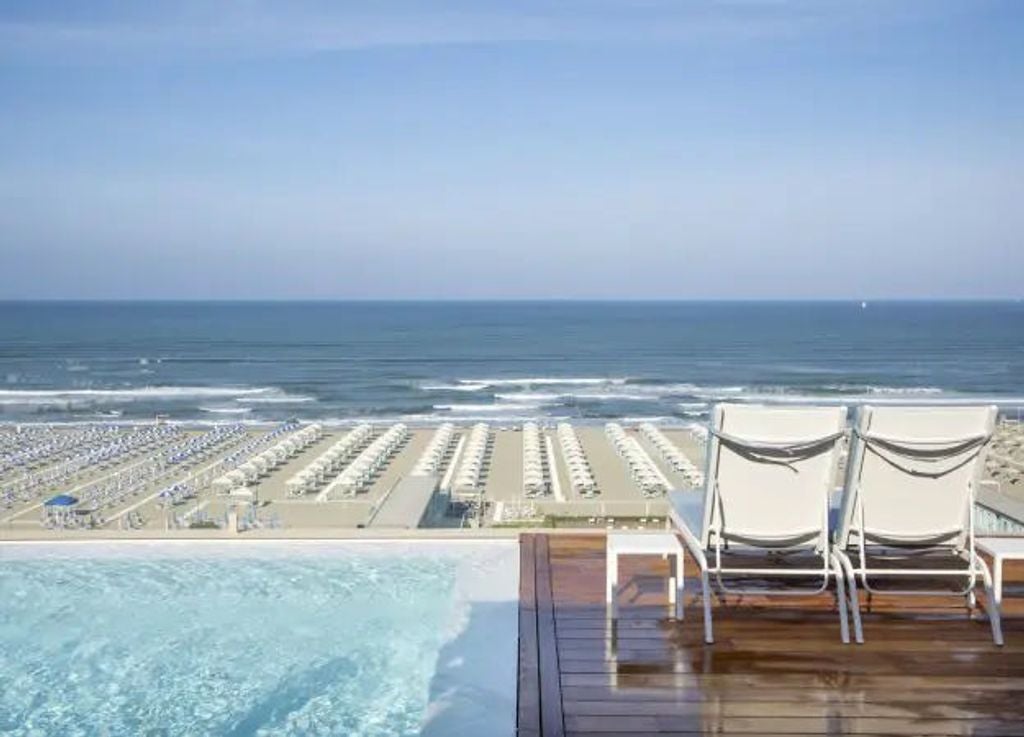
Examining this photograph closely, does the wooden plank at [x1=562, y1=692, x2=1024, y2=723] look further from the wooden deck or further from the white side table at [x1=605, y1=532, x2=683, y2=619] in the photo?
the white side table at [x1=605, y1=532, x2=683, y2=619]

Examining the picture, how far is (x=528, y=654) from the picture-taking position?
2672 mm

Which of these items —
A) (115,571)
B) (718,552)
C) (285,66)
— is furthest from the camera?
(285,66)

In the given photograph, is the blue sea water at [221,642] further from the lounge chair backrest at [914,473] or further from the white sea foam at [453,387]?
the white sea foam at [453,387]

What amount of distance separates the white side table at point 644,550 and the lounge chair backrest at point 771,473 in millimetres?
116

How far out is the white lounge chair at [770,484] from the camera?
2.73 meters

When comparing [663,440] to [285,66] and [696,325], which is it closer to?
[285,66]

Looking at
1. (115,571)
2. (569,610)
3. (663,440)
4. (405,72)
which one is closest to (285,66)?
(405,72)

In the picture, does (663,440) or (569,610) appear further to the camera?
(663,440)

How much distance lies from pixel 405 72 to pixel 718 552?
16610 millimetres

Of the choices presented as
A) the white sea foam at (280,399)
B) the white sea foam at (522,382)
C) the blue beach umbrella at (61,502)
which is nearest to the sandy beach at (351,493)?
the blue beach umbrella at (61,502)

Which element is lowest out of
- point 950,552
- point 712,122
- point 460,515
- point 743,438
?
point 460,515

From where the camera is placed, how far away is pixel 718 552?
2834 mm

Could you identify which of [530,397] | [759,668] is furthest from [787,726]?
[530,397]

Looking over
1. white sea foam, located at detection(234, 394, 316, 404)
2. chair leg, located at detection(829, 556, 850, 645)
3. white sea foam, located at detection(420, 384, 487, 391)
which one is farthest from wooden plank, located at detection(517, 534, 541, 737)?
white sea foam, located at detection(420, 384, 487, 391)
